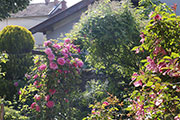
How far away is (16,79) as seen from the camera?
304 inches

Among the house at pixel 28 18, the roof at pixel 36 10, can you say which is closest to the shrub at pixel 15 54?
the house at pixel 28 18

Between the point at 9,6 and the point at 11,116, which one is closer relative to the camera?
the point at 11,116

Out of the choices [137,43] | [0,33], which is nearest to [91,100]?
[137,43]

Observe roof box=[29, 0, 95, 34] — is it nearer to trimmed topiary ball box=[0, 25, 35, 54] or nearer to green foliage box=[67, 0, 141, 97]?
trimmed topiary ball box=[0, 25, 35, 54]

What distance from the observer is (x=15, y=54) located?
804 cm

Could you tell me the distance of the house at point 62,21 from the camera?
32.4ft

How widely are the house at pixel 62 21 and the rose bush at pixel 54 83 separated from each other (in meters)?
4.77

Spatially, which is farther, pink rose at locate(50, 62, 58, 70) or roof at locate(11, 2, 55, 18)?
roof at locate(11, 2, 55, 18)

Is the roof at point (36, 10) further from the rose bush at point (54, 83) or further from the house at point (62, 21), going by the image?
the rose bush at point (54, 83)

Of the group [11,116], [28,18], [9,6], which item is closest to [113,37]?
[11,116]

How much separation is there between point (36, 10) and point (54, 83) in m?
30.3

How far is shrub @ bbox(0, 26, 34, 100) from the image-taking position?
7532mm

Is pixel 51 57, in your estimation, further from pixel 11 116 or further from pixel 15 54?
pixel 15 54

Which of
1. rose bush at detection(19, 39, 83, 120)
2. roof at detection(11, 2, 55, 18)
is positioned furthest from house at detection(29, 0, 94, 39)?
roof at detection(11, 2, 55, 18)
